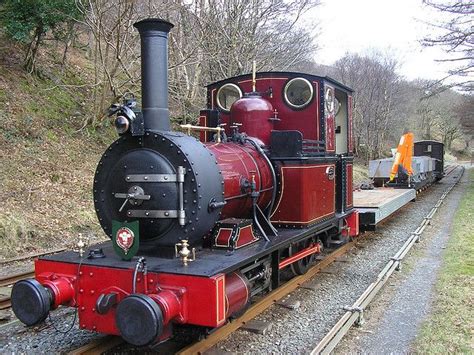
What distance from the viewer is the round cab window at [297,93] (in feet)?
20.5

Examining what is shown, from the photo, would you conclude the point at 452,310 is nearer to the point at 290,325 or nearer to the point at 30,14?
the point at 290,325

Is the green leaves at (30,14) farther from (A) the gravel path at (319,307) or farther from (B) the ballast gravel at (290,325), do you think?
(A) the gravel path at (319,307)

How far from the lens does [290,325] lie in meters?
5.02

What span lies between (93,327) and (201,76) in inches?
602

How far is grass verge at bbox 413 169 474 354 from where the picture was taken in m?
4.44

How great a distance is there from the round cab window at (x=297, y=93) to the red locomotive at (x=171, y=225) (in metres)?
0.58

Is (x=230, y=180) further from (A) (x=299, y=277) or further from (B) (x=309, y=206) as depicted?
(A) (x=299, y=277)

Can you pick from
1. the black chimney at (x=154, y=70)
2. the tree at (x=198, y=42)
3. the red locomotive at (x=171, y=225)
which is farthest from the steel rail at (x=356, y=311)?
the tree at (x=198, y=42)

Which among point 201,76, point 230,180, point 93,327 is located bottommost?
point 93,327

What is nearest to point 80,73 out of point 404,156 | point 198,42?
point 198,42

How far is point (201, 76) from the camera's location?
60.1ft

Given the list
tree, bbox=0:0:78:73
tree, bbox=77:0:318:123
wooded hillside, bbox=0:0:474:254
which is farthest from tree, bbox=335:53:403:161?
tree, bbox=0:0:78:73

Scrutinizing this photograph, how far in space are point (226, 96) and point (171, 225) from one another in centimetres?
315

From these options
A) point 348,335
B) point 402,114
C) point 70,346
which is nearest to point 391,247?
point 348,335
